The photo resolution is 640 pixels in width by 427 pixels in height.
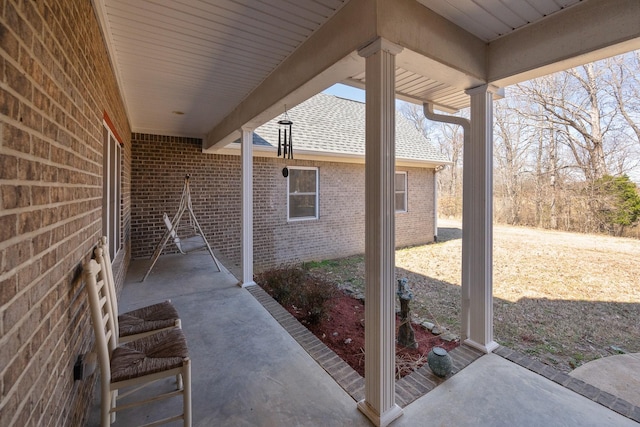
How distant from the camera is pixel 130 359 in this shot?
71.7 inches

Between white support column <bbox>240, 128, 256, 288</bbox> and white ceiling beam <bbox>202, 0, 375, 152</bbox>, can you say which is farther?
white support column <bbox>240, 128, 256, 288</bbox>

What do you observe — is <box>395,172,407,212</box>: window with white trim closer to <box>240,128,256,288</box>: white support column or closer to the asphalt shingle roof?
the asphalt shingle roof

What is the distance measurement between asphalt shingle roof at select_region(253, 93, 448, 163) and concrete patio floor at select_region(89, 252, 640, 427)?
4.70m

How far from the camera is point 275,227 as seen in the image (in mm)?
7488

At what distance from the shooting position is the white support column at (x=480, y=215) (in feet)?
8.98

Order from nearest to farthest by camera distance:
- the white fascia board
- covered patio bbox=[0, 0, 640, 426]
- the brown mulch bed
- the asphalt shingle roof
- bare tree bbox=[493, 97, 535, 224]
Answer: covered patio bbox=[0, 0, 640, 426] → the brown mulch bed → the white fascia board → the asphalt shingle roof → bare tree bbox=[493, 97, 535, 224]

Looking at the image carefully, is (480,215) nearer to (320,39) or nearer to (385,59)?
(385,59)

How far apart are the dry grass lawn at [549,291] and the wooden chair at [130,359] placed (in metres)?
3.42

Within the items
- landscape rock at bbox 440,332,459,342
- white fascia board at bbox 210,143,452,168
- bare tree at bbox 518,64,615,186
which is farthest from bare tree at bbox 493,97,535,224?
landscape rock at bbox 440,332,459,342

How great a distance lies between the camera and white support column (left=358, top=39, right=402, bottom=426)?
192 centimetres

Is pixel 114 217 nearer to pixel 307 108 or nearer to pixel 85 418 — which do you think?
pixel 85 418

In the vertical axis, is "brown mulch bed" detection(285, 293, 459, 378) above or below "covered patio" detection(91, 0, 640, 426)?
below

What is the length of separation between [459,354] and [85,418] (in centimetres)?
296

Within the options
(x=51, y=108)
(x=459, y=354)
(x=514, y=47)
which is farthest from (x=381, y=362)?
(x=514, y=47)
